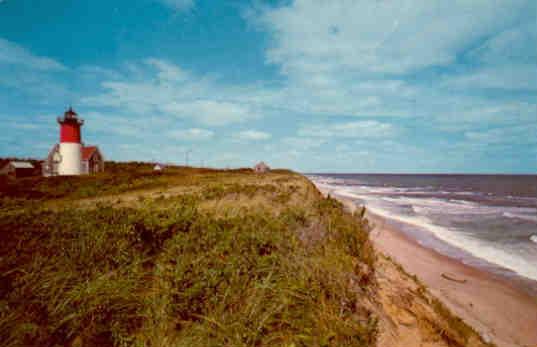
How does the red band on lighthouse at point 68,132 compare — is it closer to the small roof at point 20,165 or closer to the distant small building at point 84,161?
the distant small building at point 84,161

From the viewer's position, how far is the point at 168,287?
10.3ft

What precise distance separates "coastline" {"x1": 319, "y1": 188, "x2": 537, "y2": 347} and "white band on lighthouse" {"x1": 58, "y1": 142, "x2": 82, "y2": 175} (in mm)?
33265

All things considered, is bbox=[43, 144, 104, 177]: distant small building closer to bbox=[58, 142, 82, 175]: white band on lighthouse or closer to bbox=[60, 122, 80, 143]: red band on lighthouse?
bbox=[58, 142, 82, 175]: white band on lighthouse

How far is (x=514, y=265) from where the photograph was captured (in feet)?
34.9

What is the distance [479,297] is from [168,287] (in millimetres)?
9840

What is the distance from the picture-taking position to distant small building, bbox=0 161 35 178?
32200mm

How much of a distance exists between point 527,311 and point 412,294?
4886 millimetres

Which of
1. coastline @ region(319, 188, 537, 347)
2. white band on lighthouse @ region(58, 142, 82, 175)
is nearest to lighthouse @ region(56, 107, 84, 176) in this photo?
white band on lighthouse @ region(58, 142, 82, 175)

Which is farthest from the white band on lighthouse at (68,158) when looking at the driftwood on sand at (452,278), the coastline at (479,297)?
the driftwood on sand at (452,278)

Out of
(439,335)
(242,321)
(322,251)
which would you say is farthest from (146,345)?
(439,335)

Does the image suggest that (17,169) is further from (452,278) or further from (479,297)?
(479,297)

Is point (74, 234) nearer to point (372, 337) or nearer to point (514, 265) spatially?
point (372, 337)

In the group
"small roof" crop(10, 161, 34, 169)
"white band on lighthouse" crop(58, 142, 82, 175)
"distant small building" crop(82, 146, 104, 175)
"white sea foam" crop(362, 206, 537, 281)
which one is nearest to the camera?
"white sea foam" crop(362, 206, 537, 281)

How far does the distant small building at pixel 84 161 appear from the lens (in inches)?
1204
